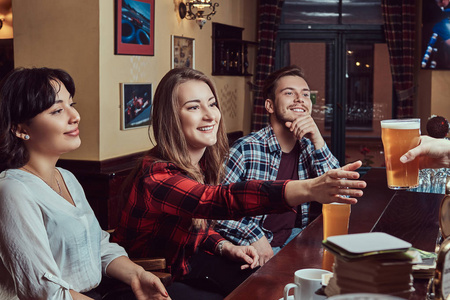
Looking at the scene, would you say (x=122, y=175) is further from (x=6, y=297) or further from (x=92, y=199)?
(x=6, y=297)

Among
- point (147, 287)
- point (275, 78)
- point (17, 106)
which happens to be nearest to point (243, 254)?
point (147, 287)

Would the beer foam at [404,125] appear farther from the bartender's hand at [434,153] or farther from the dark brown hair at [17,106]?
the dark brown hair at [17,106]

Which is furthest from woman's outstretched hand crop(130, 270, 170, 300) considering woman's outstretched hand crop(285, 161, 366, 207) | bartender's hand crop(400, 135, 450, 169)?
bartender's hand crop(400, 135, 450, 169)

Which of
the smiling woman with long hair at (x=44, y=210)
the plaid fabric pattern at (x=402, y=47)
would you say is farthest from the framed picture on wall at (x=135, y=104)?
the plaid fabric pattern at (x=402, y=47)

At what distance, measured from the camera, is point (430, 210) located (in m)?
2.49

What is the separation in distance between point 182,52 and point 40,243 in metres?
3.73

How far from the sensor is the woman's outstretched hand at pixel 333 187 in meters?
1.48

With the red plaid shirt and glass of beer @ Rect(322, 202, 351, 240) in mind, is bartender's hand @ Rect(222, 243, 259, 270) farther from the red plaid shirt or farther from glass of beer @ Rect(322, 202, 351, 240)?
glass of beer @ Rect(322, 202, 351, 240)

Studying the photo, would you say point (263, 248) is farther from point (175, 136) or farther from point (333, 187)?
point (333, 187)

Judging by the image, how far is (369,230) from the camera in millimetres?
2199

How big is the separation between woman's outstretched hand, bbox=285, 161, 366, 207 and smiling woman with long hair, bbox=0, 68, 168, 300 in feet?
2.13

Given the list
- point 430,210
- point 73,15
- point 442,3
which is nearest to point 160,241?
point 430,210

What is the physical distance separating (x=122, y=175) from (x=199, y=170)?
2.00 metres

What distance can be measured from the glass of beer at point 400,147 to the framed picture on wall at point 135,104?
2.87m
